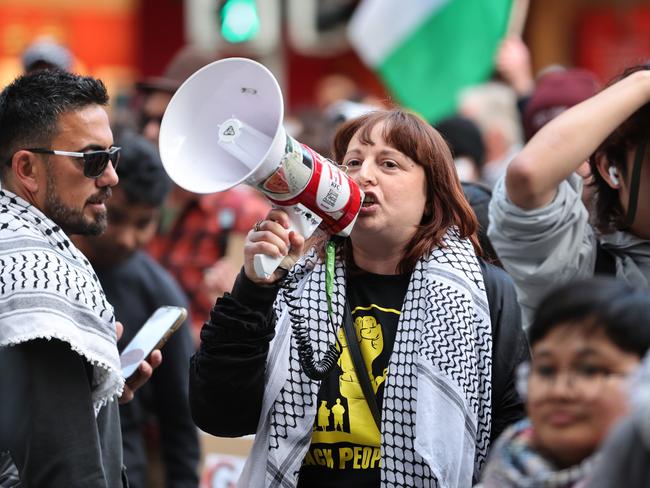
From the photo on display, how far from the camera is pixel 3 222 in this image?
11.1ft

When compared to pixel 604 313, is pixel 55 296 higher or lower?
lower

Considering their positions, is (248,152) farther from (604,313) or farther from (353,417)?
(604,313)

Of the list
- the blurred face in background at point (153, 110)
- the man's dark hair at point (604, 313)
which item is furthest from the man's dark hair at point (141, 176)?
the man's dark hair at point (604, 313)

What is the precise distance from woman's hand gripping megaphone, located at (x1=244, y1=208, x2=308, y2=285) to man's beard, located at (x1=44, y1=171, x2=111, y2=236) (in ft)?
1.99

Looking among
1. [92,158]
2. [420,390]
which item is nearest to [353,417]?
[420,390]

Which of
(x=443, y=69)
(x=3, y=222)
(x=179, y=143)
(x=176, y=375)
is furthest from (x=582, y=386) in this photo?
(x=443, y=69)

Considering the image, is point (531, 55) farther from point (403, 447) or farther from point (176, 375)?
point (403, 447)

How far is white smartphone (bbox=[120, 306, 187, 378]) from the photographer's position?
383 centimetres

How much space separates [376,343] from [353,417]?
0.22 m

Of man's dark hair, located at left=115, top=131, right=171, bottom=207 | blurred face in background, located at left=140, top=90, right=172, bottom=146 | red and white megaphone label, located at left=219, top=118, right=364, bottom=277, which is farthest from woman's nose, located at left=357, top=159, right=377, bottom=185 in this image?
blurred face in background, located at left=140, top=90, right=172, bottom=146

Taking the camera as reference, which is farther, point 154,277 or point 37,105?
point 154,277

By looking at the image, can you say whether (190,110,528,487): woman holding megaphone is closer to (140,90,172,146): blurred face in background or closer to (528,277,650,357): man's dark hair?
(528,277,650,357): man's dark hair

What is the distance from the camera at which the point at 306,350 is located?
3.30 metres

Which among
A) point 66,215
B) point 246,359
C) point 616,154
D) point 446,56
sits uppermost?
point 616,154
